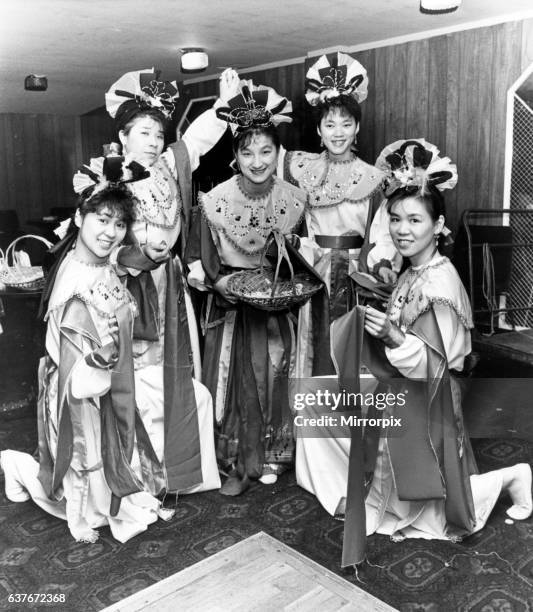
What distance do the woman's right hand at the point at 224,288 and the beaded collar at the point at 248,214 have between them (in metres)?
0.17

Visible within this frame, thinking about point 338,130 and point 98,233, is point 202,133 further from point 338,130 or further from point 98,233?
point 98,233

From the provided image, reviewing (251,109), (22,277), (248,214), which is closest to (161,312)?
(248,214)

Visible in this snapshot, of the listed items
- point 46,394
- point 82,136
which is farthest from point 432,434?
point 82,136

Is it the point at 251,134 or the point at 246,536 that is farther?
the point at 251,134

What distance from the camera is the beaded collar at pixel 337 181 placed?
3.20 m

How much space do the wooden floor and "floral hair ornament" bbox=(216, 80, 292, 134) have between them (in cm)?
180

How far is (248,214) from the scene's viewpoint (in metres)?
3.16

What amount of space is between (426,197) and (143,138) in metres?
1.25

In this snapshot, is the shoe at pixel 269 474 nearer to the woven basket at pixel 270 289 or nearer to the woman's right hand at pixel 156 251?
the woven basket at pixel 270 289

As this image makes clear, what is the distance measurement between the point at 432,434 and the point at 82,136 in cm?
704

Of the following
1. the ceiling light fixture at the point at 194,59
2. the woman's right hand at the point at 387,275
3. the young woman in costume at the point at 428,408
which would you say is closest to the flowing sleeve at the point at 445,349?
the young woman in costume at the point at 428,408

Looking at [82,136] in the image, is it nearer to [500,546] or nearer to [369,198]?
[369,198]

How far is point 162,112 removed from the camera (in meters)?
3.02

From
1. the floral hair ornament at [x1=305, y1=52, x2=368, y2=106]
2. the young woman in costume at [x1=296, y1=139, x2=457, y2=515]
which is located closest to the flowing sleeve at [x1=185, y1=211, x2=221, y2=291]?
the young woman in costume at [x1=296, y1=139, x2=457, y2=515]
